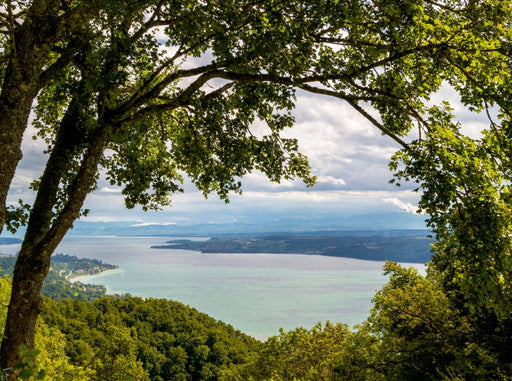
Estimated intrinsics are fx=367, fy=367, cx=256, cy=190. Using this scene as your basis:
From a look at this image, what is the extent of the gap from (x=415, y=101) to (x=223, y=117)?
121 inches

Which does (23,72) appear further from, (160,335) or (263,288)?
(263,288)

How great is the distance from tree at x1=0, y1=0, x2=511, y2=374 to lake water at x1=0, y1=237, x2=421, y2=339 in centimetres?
6692

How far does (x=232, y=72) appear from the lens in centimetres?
558

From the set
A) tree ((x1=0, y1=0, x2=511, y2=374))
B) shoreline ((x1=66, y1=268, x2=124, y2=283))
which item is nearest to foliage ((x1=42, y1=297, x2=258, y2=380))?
tree ((x1=0, y1=0, x2=511, y2=374))

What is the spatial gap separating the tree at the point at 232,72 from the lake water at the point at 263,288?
220 feet

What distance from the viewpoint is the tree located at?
14.5ft

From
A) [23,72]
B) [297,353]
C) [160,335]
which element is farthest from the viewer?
[160,335]

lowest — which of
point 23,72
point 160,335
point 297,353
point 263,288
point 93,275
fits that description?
point 93,275

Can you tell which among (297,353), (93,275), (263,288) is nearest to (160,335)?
(297,353)

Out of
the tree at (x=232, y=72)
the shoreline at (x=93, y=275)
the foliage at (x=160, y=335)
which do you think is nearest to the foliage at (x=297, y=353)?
the tree at (x=232, y=72)

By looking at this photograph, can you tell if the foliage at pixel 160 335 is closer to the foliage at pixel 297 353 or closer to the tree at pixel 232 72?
the foliage at pixel 297 353

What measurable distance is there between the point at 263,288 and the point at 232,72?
120247mm

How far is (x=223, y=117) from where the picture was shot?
629 centimetres

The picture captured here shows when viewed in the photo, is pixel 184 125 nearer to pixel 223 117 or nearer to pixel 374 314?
pixel 223 117
